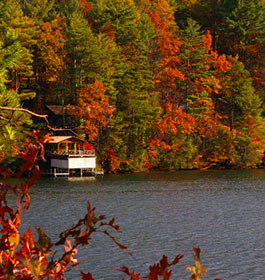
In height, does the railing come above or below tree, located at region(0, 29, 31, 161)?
below

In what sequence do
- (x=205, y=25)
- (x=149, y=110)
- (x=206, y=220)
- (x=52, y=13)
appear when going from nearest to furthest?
(x=206, y=220)
(x=149, y=110)
(x=52, y=13)
(x=205, y=25)

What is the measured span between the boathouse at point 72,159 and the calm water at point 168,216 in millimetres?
2026

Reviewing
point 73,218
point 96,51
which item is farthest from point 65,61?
point 73,218

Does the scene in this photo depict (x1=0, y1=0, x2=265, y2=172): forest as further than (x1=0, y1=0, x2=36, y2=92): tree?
Yes

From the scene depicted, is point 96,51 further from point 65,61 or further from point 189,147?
point 189,147

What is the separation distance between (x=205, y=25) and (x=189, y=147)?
2344 centimetres

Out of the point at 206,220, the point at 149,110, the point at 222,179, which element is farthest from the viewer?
the point at 149,110

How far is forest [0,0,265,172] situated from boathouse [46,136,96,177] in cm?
135

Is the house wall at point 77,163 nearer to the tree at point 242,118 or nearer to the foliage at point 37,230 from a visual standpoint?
the tree at point 242,118

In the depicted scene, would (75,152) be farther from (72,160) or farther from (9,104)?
(9,104)

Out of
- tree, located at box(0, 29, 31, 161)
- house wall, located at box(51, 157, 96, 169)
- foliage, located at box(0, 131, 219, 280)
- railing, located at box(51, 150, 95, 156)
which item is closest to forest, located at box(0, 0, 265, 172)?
tree, located at box(0, 29, 31, 161)

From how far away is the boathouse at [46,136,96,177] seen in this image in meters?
49.2

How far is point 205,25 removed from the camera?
73250mm

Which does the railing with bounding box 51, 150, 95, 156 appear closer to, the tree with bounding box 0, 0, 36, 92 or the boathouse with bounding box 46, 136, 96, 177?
the boathouse with bounding box 46, 136, 96, 177
